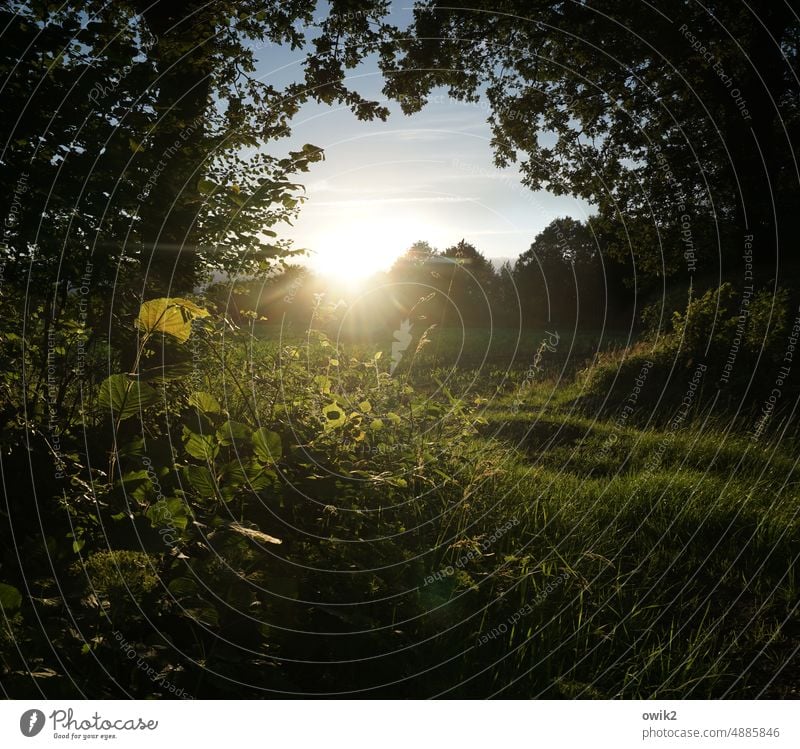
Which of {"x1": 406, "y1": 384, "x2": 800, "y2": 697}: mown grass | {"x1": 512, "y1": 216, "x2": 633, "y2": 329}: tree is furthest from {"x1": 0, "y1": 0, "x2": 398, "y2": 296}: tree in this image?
{"x1": 512, "y1": 216, "x2": 633, "y2": 329}: tree

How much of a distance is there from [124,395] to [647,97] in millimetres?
12858

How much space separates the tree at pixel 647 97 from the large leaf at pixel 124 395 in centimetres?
840

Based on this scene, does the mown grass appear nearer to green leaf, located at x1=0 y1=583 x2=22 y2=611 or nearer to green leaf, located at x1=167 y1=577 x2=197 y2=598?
green leaf, located at x1=167 y1=577 x2=197 y2=598

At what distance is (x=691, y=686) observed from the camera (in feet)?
7.69

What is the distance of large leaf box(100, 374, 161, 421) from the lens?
1.95 meters

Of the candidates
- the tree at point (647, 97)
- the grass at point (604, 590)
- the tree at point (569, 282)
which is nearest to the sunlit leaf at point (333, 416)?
the grass at point (604, 590)

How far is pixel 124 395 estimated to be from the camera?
1.98 metres

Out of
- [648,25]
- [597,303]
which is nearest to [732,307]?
[648,25]

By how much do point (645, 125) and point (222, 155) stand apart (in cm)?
1132

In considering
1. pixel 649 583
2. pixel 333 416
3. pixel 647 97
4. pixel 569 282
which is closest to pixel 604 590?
pixel 649 583

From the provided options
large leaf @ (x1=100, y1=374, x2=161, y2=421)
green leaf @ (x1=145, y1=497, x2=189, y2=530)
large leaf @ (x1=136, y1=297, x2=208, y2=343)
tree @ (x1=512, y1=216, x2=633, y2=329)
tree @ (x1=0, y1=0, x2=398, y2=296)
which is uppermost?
tree @ (x1=512, y1=216, x2=633, y2=329)

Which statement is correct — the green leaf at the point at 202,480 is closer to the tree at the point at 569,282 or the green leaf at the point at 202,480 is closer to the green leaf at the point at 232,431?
the green leaf at the point at 232,431

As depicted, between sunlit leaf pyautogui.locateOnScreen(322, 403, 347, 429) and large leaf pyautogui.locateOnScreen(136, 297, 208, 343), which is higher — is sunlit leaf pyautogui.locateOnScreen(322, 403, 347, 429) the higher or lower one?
the lower one

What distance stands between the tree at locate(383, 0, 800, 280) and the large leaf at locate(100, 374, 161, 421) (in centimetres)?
840
